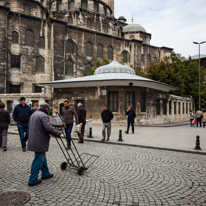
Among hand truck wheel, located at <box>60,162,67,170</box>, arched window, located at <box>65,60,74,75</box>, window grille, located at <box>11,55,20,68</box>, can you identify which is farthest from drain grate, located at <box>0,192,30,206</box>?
arched window, located at <box>65,60,74,75</box>

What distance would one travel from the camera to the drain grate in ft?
10.8

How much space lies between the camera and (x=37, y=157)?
417 centimetres

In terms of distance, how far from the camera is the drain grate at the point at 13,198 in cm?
330

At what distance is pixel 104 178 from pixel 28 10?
39267mm

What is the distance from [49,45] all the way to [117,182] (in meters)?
32.5

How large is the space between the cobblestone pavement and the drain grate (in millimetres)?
122

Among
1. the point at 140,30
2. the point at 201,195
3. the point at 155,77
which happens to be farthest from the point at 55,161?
the point at 140,30

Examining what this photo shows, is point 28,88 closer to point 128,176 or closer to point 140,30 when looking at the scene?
point 128,176

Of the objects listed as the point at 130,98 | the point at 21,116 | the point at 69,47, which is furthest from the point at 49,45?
the point at 21,116

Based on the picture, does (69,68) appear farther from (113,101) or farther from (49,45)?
(113,101)

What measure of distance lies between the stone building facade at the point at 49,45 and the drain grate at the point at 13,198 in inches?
761

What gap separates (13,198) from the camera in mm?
3475

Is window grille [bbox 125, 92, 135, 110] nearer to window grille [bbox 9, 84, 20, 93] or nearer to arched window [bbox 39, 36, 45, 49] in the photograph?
window grille [bbox 9, 84, 20, 93]

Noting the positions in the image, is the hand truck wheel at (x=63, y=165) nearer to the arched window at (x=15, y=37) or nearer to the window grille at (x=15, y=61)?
the window grille at (x=15, y=61)
